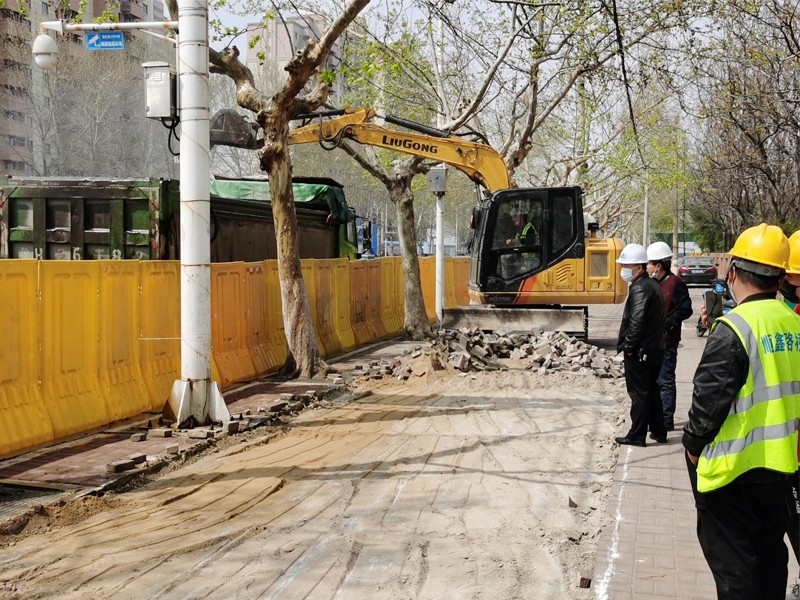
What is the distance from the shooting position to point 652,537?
257 inches

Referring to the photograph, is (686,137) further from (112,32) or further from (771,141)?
(112,32)

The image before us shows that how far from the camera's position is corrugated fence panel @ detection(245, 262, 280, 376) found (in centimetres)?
1426

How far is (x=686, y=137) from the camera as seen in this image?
149ft

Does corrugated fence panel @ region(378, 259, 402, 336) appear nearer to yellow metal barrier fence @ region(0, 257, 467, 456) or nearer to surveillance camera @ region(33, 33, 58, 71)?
yellow metal barrier fence @ region(0, 257, 467, 456)

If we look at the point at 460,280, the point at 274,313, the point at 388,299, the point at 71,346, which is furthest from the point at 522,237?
the point at 460,280

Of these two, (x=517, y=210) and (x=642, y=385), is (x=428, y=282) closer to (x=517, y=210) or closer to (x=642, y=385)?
(x=517, y=210)

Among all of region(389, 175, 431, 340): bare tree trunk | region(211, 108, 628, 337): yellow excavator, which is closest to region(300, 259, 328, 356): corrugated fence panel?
region(211, 108, 628, 337): yellow excavator

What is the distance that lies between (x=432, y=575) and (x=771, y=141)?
1277 inches

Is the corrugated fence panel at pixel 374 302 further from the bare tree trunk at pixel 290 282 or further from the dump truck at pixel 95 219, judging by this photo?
the bare tree trunk at pixel 290 282

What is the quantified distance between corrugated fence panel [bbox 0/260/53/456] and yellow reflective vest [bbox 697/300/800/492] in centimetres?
660

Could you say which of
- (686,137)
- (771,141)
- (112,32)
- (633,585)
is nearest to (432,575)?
(633,585)

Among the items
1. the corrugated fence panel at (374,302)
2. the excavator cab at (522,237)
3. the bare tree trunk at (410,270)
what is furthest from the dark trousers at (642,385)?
the bare tree trunk at (410,270)

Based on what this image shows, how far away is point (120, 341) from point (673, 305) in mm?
6010

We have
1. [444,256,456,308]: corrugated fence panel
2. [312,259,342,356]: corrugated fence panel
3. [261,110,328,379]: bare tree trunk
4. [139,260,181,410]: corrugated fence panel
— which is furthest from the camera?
[444,256,456,308]: corrugated fence panel
